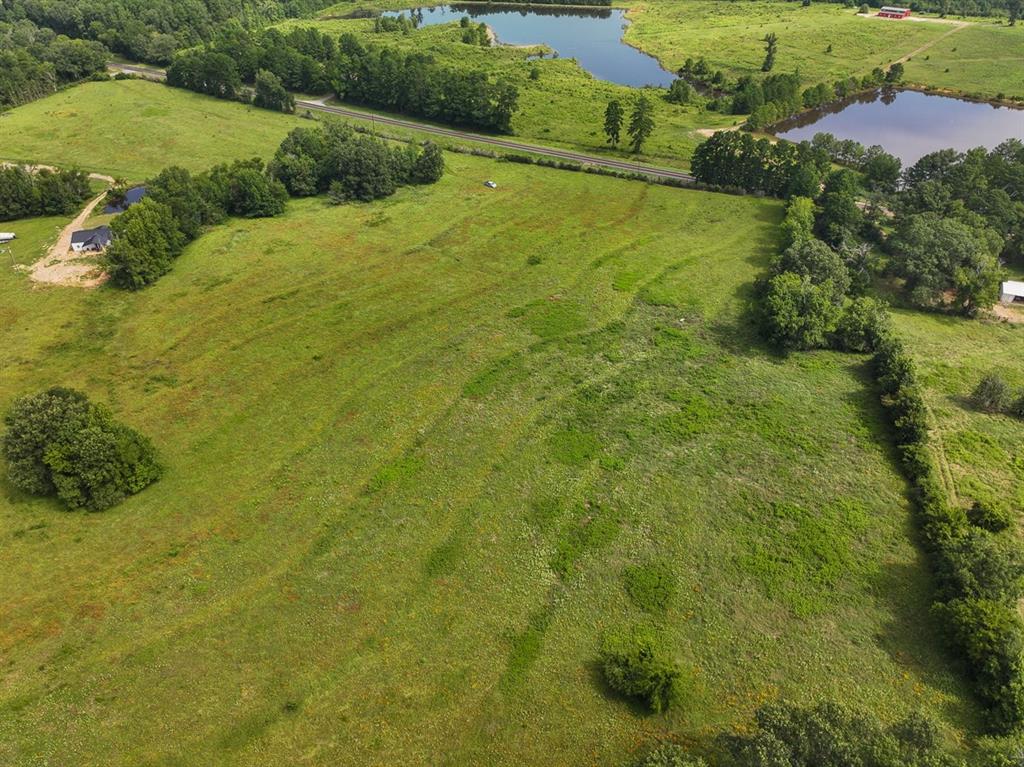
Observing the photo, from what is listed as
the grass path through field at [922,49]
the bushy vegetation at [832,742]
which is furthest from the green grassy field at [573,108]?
the bushy vegetation at [832,742]

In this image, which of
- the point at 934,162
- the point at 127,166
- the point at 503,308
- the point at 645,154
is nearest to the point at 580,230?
the point at 503,308

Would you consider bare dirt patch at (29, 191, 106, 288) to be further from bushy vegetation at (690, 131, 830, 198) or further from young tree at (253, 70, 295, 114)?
bushy vegetation at (690, 131, 830, 198)

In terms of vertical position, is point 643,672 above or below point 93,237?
below

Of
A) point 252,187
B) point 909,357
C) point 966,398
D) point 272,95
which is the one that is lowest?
point 966,398

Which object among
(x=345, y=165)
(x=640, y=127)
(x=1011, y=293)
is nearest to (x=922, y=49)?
(x=640, y=127)

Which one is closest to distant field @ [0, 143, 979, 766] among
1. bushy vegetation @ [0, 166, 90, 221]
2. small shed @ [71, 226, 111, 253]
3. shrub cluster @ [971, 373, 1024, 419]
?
small shed @ [71, 226, 111, 253]

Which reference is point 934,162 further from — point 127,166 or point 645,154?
point 127,166

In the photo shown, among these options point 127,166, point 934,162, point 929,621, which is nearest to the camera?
point 929,621

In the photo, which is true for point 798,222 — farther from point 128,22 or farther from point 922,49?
point 128,22
